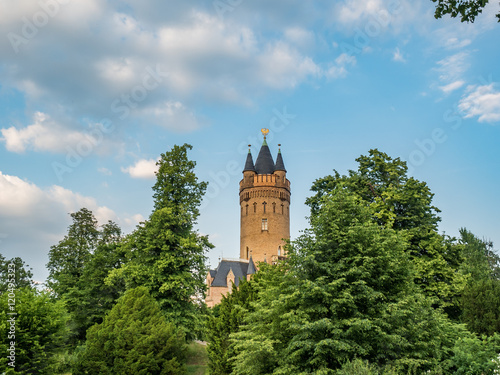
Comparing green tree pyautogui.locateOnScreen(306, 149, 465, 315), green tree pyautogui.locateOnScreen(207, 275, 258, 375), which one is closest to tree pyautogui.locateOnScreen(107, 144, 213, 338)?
green tree pyautogui.locateOnScreen(207, 275, 258, 375)

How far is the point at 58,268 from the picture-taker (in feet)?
117

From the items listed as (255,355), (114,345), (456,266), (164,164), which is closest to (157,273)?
(114,345)

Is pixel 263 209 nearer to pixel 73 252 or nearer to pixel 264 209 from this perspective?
pixel 264 209

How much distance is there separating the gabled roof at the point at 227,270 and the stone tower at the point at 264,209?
3.57 m

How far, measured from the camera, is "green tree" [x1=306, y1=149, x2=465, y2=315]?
22938mm

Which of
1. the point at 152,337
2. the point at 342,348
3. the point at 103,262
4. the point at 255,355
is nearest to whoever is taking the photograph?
the point at 342,348

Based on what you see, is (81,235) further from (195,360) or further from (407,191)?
(407,191)

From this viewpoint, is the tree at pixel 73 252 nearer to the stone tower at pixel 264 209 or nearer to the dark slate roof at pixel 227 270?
the dark slate roof at pixel 227 270

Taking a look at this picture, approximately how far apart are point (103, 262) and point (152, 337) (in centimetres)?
1315

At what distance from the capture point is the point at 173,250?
26078 mm

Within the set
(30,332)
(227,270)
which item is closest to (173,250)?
(30,332)

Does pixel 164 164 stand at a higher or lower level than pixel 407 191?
higher

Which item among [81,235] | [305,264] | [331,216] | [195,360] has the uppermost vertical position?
[81,235]

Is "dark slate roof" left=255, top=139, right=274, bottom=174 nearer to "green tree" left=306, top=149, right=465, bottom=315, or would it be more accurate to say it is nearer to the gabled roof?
the gabled roof
